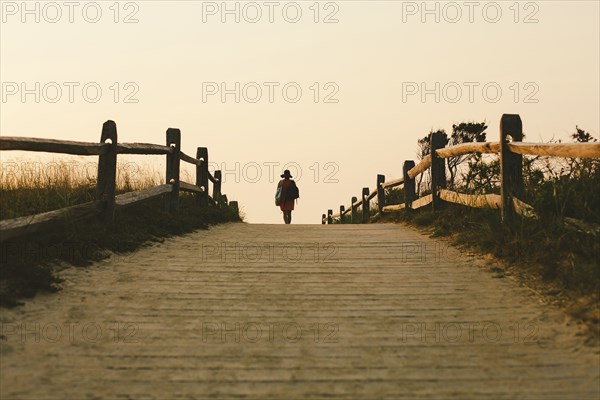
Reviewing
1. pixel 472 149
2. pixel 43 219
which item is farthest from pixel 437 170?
pixel 43 219

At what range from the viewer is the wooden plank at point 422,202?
39.0ft

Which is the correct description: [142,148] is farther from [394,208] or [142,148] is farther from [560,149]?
[394,208]

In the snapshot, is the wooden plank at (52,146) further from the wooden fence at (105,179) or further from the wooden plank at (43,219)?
the wooden plank at (43,219)

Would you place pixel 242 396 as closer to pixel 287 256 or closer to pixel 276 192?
pixel 287 256

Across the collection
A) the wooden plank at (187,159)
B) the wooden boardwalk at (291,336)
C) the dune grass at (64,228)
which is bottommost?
the wooden boardwalk at (291,336)

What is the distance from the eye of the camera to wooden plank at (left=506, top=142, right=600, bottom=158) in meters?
6.35

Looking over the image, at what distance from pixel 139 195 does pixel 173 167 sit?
2363mm

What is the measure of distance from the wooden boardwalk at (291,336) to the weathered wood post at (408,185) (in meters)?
6.50

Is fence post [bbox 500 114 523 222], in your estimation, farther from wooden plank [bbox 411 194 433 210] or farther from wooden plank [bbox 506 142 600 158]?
wooden plank [bbox 411 194 433 210]

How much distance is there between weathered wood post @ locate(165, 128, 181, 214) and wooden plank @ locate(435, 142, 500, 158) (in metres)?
4.30

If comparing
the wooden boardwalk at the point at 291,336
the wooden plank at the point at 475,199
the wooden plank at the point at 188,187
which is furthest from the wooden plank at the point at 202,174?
the wooden boardwalk at the point at 291,336

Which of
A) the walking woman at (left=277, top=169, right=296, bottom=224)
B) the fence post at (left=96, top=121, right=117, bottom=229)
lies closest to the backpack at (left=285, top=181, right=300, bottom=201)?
the walking woman at (left=277, top=169, right=296, bottom=224)

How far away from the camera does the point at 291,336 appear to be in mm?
5094

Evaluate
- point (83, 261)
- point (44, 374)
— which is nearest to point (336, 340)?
point (44, 374)
